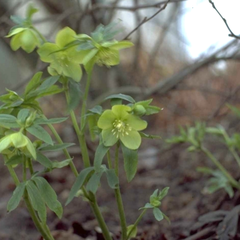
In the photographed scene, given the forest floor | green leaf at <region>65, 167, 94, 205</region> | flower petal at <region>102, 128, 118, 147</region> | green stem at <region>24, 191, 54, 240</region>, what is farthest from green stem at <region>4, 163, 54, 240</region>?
the forest floor

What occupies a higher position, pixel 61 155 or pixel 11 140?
pixel 61 155

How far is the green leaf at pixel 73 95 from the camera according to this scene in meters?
0.90

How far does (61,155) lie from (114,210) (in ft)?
1.83

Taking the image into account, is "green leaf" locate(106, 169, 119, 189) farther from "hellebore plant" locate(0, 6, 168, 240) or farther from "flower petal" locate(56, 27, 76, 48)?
"flower petal" locate(56, 27, 76, 48)

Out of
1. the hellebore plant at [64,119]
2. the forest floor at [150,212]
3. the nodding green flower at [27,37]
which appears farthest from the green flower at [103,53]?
the forest floor at [150,212]

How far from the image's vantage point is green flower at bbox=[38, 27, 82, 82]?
890 mm

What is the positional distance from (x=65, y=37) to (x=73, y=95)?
0.12m

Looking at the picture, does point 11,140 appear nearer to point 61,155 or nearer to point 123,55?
point 61,155

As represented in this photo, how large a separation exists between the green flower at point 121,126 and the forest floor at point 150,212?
48 centimetres

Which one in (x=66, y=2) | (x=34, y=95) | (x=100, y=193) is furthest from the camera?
(x=66, y=2)

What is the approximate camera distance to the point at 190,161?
2301 mm

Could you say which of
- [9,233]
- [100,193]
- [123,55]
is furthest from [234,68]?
[9,233]

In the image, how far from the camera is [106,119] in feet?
2.71

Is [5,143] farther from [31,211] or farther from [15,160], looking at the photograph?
[31,211]
